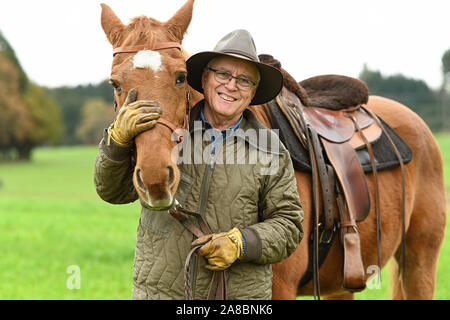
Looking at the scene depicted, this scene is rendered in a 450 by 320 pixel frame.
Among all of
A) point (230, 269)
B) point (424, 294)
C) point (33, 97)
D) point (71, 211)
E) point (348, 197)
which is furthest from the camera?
point (33, 97)

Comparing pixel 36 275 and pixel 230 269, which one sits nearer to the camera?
pixel 230 269

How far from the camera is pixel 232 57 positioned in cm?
210

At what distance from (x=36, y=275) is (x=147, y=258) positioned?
466cm

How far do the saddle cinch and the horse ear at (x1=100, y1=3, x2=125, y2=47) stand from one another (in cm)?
124

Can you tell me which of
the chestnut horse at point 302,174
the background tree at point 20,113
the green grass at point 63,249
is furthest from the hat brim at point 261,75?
the background tree at point 20,113

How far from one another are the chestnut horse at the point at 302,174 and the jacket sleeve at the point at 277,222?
0.45 meters

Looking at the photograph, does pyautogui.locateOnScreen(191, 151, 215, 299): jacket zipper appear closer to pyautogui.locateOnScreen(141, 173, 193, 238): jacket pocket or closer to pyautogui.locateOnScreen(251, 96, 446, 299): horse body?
pyautogui.locateOnScreen(141, 173, 193, 238): jacket pocket

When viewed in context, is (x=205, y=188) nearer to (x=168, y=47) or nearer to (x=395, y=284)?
(x=168, y=47)

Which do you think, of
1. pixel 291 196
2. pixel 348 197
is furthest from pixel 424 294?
pixel 291 196

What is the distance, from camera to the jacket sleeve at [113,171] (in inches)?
75.4

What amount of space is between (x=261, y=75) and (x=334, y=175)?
102 centimetres

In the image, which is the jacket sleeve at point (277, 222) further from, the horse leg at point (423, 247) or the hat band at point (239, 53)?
the horse leg at point (423, 247)
